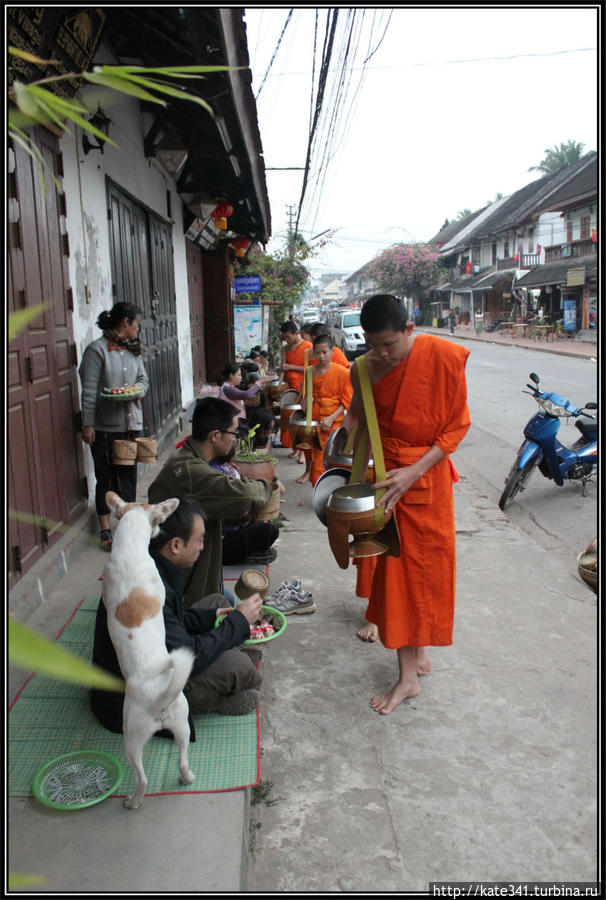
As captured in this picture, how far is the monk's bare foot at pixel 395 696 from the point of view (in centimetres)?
291

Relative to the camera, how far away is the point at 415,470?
2723mm

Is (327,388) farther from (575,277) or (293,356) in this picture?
(575,277)

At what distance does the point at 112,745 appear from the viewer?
242 centimetres

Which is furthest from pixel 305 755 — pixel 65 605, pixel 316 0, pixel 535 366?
pixel 535 366

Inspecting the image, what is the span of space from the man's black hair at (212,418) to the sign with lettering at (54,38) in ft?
4.69

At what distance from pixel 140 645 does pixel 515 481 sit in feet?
15.8

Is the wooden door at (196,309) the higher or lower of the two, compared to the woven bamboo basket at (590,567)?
higher

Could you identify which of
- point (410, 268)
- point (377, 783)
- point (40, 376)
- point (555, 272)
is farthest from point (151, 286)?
point (410, 268)

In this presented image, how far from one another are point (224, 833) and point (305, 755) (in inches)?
25.5

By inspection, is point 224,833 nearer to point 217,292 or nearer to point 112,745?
point 112,745

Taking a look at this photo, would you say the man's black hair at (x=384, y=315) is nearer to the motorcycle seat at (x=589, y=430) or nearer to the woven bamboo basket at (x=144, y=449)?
the woven bamboo basket at (x=144, y=449)

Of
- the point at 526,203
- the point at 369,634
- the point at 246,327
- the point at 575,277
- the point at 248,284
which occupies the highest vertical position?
the point at 526,203

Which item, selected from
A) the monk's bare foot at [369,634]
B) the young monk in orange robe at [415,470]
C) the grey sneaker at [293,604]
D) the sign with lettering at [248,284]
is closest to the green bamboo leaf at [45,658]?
the young monk in orange robe at [415,470]

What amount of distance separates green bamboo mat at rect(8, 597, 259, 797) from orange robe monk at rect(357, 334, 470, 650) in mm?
772
